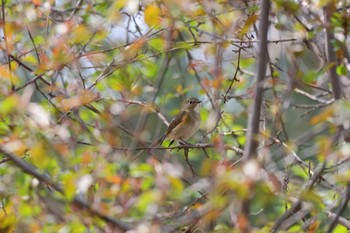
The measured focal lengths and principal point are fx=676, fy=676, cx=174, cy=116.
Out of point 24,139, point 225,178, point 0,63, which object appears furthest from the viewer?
point 0,63

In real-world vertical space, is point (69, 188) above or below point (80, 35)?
below

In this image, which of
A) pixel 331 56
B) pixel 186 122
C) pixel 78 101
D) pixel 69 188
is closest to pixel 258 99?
pixel 69 188

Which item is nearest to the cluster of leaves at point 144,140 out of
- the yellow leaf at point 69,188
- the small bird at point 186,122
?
the yellow leaf at point 69,188

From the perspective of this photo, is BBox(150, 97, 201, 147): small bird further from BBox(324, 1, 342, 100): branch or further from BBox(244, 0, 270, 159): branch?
BBox(244, 0, 270, 159): branch

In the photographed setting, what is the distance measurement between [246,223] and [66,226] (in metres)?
1.22

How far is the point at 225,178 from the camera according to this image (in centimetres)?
286

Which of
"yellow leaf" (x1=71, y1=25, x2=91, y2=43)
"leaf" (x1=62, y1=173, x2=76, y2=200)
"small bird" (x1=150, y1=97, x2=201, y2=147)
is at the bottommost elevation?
"leaf" (x1=62, y1=173, x2=76, y2=200)

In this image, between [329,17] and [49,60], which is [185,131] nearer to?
[49,60]

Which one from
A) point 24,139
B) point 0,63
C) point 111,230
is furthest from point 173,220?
point 0,63

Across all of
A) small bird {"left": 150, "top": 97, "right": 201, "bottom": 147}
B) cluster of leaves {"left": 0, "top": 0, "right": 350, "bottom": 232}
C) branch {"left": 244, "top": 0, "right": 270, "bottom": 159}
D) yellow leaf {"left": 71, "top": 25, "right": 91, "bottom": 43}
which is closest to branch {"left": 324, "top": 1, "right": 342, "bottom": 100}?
cluster of leaves {"left": 0, "top": 0, "right": 350, "bottom": 232}

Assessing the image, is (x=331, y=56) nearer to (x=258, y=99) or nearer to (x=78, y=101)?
(x=258, y=99)

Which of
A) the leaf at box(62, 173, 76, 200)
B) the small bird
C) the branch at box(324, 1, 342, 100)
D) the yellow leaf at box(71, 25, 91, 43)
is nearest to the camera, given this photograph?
the leaf at box(62, 173, 76, 200)

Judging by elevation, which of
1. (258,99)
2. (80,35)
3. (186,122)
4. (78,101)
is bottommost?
(258,99)

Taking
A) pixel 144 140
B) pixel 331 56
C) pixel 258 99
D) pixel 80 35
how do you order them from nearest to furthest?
pixel 258 99 < pixel 331 56 < pixel 80 35 < pixel 144 140
